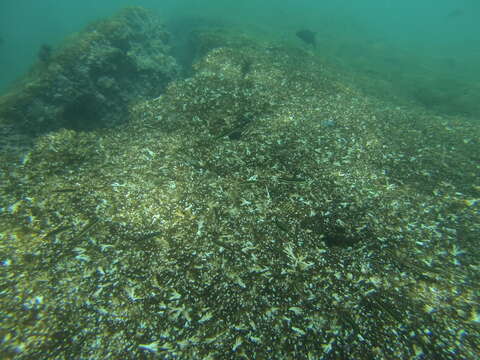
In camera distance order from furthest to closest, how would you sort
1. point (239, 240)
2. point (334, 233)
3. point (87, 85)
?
1. point (87, 85)
2. point (334, 233)
3. point (239, 240)

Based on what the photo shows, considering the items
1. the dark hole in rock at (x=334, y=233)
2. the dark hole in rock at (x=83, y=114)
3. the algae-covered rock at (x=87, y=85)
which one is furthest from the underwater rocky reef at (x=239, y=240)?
the algae-covered rock at (x=87, y=85)

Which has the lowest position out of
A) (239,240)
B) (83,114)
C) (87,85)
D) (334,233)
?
(83,114)

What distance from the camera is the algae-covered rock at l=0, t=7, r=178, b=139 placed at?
12703 mm

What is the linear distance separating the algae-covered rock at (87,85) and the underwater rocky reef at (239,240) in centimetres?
270

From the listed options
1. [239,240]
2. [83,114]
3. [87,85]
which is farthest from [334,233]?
[87,85]

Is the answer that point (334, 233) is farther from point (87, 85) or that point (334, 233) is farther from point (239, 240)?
point (87, 85)

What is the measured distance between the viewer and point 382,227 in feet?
25.3

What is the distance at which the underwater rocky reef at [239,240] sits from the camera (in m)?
5.54

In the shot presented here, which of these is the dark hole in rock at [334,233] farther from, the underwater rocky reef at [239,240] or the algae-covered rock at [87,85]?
the algae-covered rock at [87,85]

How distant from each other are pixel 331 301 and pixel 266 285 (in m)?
1.59

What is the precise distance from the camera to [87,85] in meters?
14.3

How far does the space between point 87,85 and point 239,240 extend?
1344 cm

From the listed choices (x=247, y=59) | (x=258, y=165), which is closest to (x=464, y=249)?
(x=258, y=165)

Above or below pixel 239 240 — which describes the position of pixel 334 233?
above
